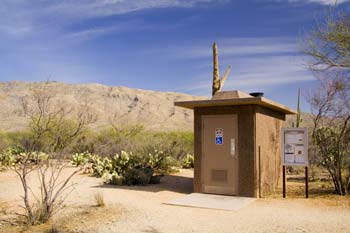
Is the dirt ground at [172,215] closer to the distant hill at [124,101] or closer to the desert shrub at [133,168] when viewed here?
the desert shrub at [133,168]

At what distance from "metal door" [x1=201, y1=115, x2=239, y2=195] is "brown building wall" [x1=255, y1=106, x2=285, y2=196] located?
0.69 meters

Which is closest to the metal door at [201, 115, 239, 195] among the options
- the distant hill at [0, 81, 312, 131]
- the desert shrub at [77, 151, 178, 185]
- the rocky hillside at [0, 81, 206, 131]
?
the desert shrub at [77, 151, 178, 185]

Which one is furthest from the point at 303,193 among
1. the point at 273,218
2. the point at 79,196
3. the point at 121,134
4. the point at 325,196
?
the point at 121,134

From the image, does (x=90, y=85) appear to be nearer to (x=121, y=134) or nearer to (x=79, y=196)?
(x=121, y=134)

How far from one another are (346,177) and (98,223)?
7.69 m

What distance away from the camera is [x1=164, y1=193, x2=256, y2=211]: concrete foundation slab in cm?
994

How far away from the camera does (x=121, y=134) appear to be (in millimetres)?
30562

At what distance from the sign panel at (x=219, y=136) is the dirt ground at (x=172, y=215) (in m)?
1.96

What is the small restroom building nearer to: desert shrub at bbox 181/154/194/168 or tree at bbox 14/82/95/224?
tree at bbox 14/82/95/224

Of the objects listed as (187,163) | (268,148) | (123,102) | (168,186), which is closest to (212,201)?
(268,148)

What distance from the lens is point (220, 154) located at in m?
11.7

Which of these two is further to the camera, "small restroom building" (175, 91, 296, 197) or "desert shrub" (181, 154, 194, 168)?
"desert shrub" (181, 154, 194, 168)

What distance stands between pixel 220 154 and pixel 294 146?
85.7 inches

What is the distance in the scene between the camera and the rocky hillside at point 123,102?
68331 mm
